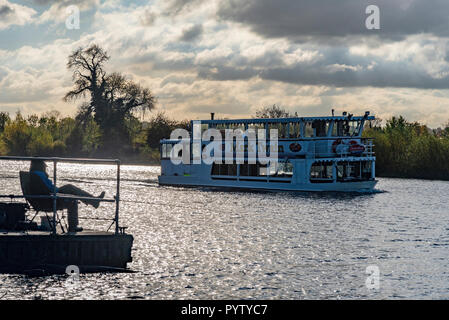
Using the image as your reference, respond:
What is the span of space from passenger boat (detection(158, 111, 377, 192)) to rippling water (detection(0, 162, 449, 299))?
179 inches

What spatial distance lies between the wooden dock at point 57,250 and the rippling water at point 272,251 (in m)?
0.44

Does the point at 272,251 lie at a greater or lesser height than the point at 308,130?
lesser

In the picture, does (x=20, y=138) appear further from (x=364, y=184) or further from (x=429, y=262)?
(x=429, y=262)

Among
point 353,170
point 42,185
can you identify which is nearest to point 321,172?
point 353,170

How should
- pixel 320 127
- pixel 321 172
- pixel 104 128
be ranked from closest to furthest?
1. pixel 320 127
2. pixel 321 172
3. pixel 104 128

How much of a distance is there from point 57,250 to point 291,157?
125 ft

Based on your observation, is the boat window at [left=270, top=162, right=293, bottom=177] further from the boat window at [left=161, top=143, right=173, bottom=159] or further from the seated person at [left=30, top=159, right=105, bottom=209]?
the seated person at [left=30, top=159, right=105, bottom=209]

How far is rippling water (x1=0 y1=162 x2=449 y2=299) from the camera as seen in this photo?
1925 cm

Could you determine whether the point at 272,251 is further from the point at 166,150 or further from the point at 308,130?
the point at 166,150

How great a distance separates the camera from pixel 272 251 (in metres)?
26.7

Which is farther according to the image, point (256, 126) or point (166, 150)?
point (166, 150)

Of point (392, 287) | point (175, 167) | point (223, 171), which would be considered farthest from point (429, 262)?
point (175, 167)

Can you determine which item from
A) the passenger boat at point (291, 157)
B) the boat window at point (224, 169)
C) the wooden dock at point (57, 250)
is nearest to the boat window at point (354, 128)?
the passenger boat at point (291, 157)

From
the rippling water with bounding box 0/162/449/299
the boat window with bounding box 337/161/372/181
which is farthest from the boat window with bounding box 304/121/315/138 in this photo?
the rippling water with bounding box 0/162/449/299
